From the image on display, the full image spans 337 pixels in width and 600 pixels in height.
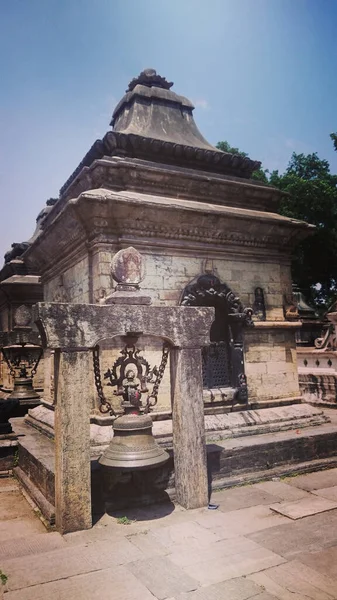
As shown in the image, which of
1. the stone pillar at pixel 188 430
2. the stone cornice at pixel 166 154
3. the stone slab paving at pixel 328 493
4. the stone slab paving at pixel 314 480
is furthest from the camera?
the stone cornice at pixel 166 154

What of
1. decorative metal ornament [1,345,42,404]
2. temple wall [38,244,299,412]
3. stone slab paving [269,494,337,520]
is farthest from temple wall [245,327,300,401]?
decorative metal ornament [1,345,42,404]

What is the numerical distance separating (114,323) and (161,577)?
2657 millimetres

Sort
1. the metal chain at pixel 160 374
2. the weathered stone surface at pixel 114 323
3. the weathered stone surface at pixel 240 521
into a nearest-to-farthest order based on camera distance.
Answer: the weathered stone surface at pixel 240 521 → the weathered stone surface at pixel 114 323 → the metal chain at pixel 160 374

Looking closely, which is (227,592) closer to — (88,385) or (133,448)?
(133,448)

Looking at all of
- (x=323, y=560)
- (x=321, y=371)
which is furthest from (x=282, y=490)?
(x=321, y=371)

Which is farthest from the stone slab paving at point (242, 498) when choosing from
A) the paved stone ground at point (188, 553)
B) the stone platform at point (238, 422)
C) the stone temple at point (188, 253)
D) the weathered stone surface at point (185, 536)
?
the stone temple at point (188, 253)

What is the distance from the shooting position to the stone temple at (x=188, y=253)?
7140 mm

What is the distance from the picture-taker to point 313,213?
107 ft

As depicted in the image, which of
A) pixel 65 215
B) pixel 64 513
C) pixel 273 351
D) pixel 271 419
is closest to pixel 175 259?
pixel 65 215

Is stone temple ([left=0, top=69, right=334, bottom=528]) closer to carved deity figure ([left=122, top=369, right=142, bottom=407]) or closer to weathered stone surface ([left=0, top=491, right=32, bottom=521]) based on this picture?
weathered stone surface ([left=0, top=491, right=32, bottom=521])

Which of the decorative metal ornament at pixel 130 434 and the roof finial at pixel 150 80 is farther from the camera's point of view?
the roof finial at pixel 150 80

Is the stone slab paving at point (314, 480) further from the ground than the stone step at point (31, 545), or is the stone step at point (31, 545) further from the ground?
the stone step at point (31, 545)

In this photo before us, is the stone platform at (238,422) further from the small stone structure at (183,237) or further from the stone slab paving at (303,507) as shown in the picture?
the stone slab paving at (303,507)

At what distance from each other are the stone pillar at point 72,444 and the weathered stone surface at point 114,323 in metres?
0.22
